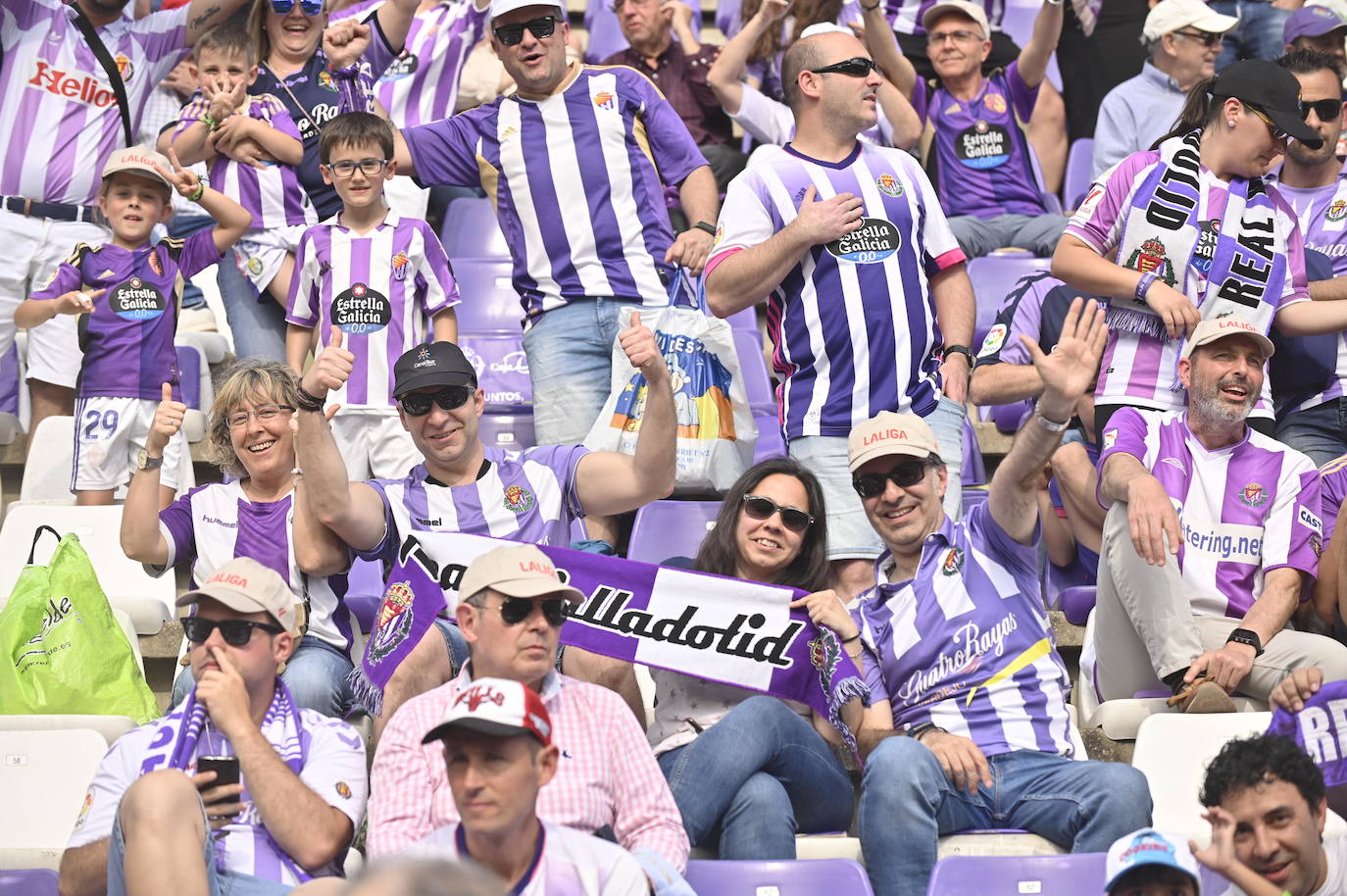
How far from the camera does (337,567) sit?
452 cm

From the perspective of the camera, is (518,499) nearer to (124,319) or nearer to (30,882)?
(30,882)

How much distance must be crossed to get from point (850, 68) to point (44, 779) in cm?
286

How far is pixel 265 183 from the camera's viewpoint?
6297 mm

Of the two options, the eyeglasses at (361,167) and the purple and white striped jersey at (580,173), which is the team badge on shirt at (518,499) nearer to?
the purple and white striped jersey at (580,173)

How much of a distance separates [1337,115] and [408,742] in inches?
158

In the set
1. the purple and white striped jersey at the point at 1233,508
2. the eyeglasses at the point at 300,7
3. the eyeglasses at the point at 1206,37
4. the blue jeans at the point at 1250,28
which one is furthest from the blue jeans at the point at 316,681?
the blue jeans at the point at 1250,28

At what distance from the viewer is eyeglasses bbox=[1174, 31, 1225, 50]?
736 cm

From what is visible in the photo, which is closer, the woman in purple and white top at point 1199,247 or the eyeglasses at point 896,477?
the eyeglasses at point 896,477

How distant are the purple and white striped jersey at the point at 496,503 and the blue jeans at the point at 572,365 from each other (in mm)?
778

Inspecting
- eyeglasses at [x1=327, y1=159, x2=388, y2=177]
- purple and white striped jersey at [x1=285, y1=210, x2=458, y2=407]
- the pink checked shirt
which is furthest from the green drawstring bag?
eyeglasses at [x1=327, y1=159, x2=388, y2=177]

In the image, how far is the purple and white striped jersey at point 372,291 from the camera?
18.6 feet

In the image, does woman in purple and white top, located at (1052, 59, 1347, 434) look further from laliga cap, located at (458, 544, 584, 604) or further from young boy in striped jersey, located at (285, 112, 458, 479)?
laliga cap, located at (458, 544, 584, 604)

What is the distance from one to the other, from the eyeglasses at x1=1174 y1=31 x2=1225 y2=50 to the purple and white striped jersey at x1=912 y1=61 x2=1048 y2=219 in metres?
0.80

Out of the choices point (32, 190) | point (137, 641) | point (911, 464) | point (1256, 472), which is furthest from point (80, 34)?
point (1256, 472)
